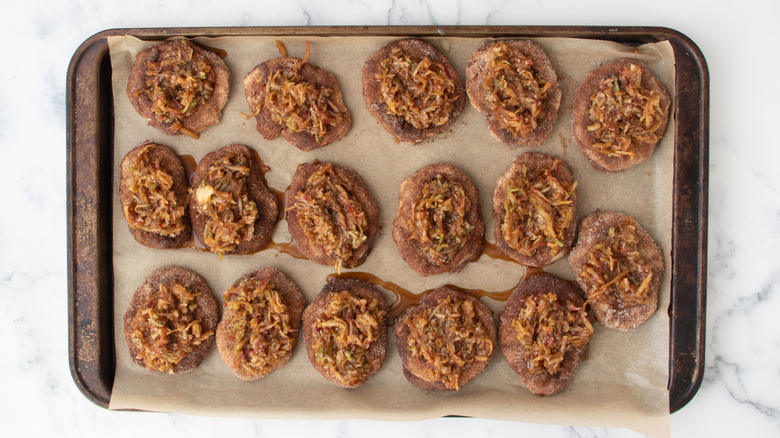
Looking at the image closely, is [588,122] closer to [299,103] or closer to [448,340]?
[448,340]

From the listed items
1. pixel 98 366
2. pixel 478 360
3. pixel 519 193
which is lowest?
pixel 98 366

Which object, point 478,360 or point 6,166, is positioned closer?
point 478,360

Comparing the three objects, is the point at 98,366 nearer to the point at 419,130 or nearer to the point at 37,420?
the point at 37,420

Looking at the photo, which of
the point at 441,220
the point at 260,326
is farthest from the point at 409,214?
the point at 260,326

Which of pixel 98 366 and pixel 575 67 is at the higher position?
Result: pixel 575 67

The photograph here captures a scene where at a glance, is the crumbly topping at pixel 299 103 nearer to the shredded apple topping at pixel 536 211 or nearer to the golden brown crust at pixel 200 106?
the golden brown crust at pixel 200 106

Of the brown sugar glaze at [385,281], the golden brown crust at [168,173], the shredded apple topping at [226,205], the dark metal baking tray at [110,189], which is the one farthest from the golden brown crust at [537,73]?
the golden brown crust at [168,173]

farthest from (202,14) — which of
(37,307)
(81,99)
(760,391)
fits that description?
(760,391)
